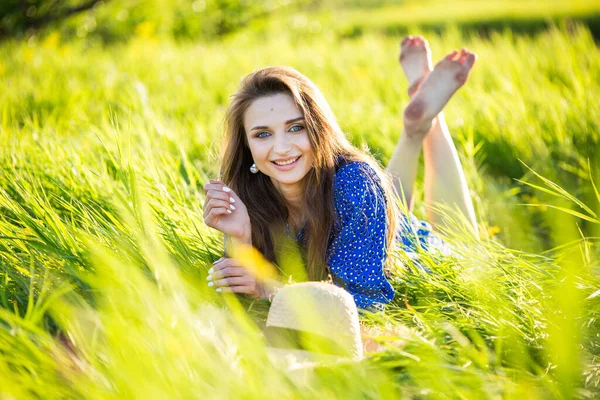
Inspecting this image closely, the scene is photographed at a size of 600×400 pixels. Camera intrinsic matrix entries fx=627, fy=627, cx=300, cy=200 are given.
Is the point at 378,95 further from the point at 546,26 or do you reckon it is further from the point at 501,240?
the point at 546,26

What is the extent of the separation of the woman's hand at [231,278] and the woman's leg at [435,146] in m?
0.93

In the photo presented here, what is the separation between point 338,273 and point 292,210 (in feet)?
1.41

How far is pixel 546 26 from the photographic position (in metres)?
11.6

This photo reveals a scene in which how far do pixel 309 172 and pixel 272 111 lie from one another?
0.85 feet

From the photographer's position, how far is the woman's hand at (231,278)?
6.23ft

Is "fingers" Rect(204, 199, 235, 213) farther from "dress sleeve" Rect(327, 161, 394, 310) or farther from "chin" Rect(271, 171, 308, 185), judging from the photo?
"dress sleeve" Rect(327, 161, 394, 310)

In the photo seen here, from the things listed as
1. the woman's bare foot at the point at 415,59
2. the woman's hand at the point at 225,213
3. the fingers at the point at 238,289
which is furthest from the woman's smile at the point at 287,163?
the woman's bare foot at the point at 415,59

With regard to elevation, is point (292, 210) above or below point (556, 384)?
above

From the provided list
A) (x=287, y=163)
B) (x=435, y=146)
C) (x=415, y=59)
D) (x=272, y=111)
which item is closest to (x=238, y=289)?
(x=287, y=163)

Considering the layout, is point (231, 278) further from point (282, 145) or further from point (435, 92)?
point (435, 92)

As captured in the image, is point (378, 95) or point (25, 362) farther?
point (378, 95)

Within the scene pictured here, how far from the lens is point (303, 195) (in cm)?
231

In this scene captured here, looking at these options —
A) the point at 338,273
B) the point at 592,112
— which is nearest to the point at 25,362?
the point at 338,273

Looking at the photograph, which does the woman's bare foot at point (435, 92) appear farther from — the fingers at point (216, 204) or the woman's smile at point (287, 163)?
the fingers at point (216, 204)
